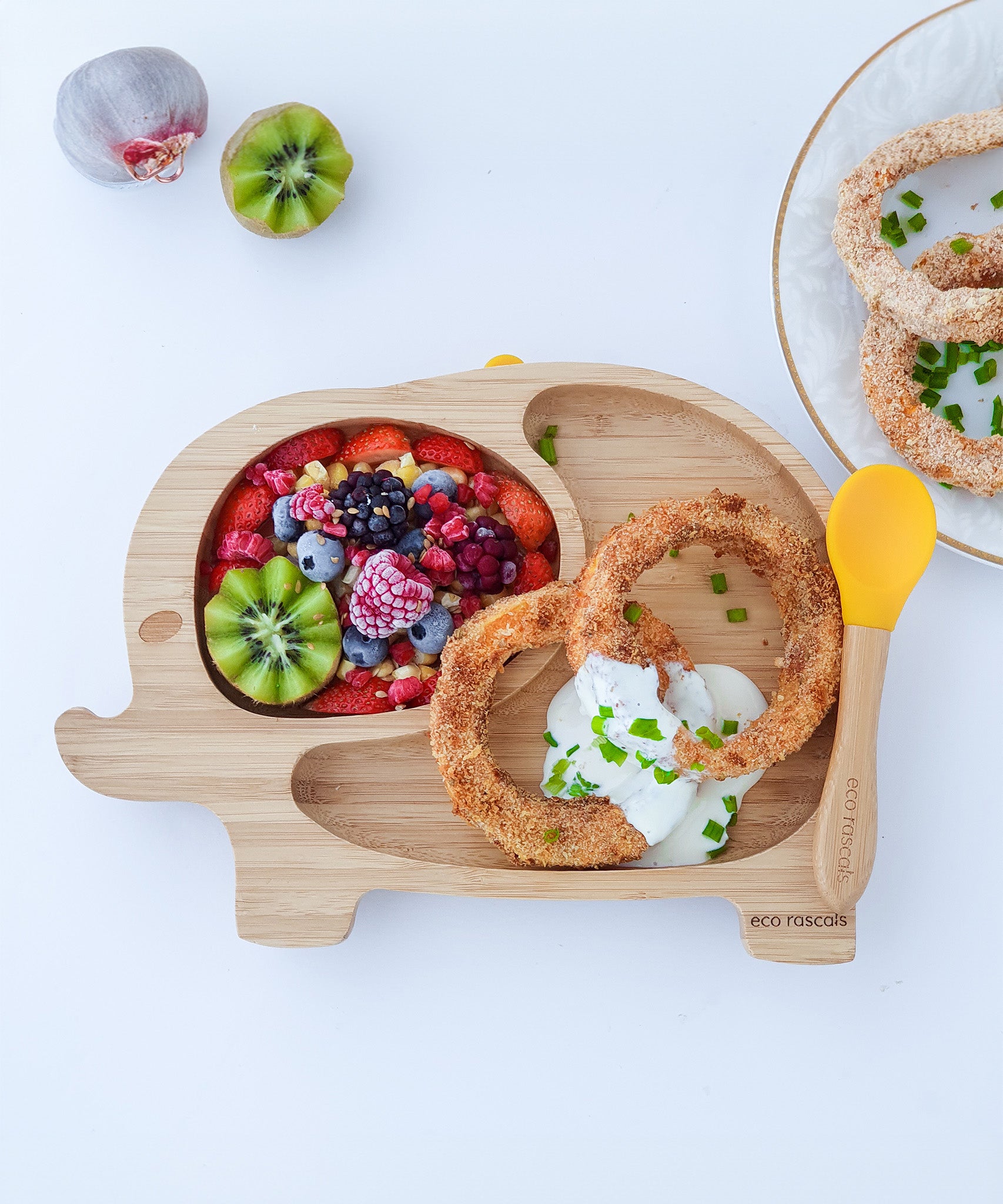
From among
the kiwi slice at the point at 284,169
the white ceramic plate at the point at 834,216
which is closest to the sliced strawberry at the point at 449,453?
the kiwi slice at the point at 284,169

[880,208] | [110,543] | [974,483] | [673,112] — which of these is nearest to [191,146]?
[110,543]

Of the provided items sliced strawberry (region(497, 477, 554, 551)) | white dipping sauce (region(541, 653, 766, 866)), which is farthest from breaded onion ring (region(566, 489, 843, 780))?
sliced strawberry (region(497, 477, 554, 551))

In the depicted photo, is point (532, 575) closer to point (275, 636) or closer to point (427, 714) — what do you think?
point (427, 714)

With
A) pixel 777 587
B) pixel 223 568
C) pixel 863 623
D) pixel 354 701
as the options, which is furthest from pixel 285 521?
pixel 863 623

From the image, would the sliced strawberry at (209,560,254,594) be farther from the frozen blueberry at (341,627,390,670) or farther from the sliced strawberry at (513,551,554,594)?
the sliced strawberry at (513,551,554,594)

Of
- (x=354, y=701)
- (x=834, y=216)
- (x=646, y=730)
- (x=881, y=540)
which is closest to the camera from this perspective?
(x=646, y=730)

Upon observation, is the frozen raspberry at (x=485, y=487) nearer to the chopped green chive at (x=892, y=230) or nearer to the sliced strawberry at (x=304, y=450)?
the sliced strawberry at (x=304, y=450)

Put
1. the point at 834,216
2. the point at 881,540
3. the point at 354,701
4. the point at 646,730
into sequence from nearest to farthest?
the point at 646,730 → the point at 881,540 → the point at 354,701 → the point at 834,216
